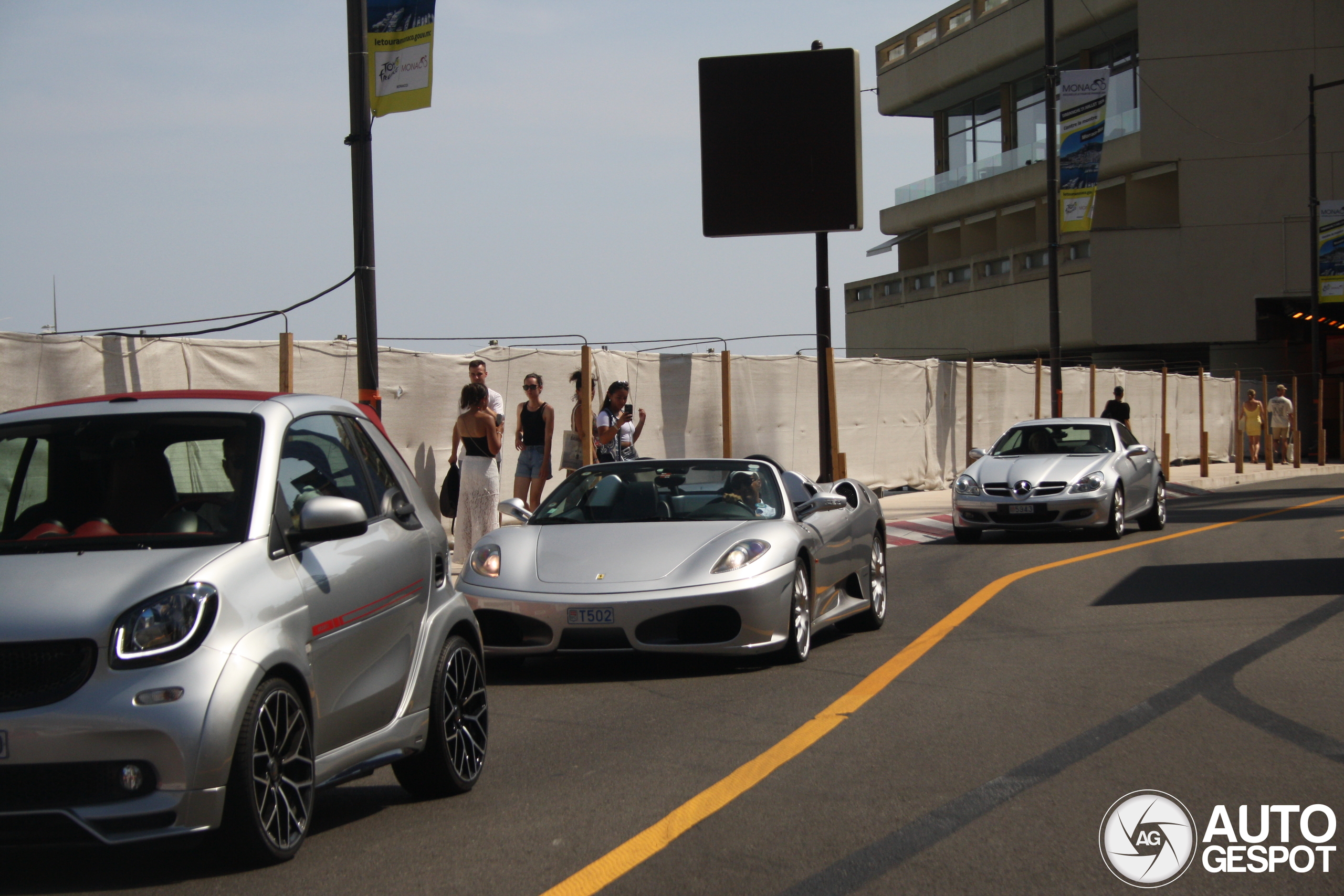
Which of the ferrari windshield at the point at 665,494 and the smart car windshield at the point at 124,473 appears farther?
the ferrari windshield at the point at 665,494

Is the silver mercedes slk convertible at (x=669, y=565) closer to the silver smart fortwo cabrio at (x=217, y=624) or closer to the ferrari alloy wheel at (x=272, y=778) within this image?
the silver smart fortwo cabrio at (x=217, y=624)

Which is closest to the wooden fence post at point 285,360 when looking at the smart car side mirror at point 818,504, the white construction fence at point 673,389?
the white construction fence at point 673,389

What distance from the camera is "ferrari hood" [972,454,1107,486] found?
1719 cm

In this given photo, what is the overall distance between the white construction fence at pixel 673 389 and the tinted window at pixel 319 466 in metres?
5.50

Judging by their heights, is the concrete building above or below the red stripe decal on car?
above

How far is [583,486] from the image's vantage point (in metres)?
9.70

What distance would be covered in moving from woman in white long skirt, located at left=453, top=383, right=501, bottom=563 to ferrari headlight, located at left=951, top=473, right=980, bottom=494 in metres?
6.37

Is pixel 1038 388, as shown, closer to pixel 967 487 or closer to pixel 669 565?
pixel 967 487

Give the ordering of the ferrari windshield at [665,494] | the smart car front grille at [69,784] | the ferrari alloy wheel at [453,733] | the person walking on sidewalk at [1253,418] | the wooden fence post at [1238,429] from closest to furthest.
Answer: the smart car front grille at [69,784] → the ferrari alloy wheel at [453,733] → the ferrari windshield at [665,494] → the wooden fence post at [1238,429] → the person walking on sidewalk at [1253,418]

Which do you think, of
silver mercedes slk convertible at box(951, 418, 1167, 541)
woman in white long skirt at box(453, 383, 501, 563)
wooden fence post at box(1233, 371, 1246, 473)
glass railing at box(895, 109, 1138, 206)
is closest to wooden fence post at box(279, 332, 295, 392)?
woman in white long skirt at box(453, 383, 501, 563)

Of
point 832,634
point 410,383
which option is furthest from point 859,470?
point 832,634

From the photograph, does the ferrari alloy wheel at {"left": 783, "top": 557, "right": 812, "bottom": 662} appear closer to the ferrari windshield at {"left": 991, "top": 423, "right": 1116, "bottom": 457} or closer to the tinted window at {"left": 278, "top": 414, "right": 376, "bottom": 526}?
the tinted window at {"left": 278, "top": 414, "right": 376, "bottom": 526}

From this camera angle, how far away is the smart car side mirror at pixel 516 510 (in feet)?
30.8

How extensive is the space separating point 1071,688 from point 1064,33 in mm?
47804
